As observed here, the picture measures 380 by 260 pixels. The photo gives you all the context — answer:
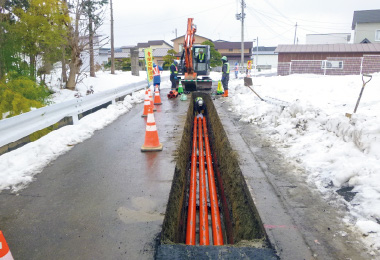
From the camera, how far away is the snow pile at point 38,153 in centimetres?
439

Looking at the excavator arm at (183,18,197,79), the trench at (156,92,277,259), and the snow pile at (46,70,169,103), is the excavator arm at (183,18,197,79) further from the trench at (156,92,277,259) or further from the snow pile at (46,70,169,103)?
the trench at (156,92,277,259)

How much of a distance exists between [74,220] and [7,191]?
150 cm

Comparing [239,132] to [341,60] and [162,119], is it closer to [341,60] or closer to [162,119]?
[162,119]

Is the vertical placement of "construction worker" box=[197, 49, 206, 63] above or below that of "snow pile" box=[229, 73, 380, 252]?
above

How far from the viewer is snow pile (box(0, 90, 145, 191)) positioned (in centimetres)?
439

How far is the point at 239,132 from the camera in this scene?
7539 millimetres

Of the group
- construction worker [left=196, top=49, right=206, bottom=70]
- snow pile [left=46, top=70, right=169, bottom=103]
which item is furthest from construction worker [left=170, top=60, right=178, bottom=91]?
snow pile [left=46, top=70, right=169, bottom=103]

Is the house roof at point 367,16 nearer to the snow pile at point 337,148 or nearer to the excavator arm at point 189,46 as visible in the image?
the excavator arm at point 189,46

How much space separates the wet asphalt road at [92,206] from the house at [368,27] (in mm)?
39717

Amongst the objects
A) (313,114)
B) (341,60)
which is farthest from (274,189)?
(341,60)

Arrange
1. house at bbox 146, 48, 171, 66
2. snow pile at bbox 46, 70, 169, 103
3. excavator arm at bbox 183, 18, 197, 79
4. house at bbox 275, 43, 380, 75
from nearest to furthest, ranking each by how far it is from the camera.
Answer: excavator arm at bbox 183, 18, 197, 79 < snow pile at bbox 46, 70, 169, 103 < house at bbox 275, 43, 380, 75 < house at bbox 146, 48, 171, 66

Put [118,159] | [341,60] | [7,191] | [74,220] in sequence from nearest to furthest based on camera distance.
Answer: [74,220] < [7,191] < [118,159] < [341,60]

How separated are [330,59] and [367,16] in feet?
52.2

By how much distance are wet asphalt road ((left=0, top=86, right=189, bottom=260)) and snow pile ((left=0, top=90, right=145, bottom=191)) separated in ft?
0.70
